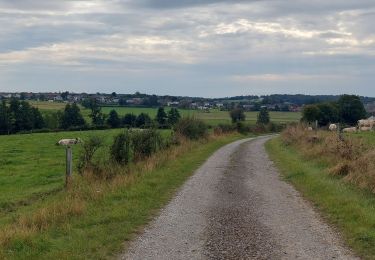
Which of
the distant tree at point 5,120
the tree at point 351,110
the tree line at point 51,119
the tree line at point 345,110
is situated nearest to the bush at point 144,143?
the tree line at point 51,119

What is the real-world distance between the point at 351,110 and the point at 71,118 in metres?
55.1

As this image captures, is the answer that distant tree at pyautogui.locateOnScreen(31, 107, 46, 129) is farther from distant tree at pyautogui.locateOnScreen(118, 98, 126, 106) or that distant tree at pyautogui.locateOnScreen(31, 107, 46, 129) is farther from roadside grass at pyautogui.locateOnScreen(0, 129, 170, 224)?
roadside grass at pyautogui.locateOnScreen(0, 129, 170, 224)

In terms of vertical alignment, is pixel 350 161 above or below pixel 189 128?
above

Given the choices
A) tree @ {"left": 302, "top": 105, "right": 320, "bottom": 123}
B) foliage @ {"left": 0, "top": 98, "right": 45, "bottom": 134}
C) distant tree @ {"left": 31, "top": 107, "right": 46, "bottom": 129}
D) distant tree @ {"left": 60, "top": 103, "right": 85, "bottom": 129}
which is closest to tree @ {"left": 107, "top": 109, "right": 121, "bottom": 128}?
distant tree @ {"left": 60, "top": 103, "right": 85, "bottom": 129}

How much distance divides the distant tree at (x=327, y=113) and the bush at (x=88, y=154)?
229ft

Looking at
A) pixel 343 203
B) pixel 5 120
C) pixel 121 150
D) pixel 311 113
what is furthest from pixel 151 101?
pixel 343 203

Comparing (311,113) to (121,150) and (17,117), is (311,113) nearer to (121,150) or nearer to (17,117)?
Result: (17,117)

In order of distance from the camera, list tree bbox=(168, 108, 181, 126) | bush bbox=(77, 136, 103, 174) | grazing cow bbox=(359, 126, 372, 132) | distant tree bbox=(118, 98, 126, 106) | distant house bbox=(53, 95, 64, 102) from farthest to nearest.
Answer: distant house bbox=(53, 95, 64, 102)
distant tree bbox=(118, 98, 126, 106)
grazing cow bbox=(359, 126, 372, 132)
tree bbox=(168, 108, 181, 126)
bush bbox=(77, 136, 103, 174)

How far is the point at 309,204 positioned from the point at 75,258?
6699 millimetres

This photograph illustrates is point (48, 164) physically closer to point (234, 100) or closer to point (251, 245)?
point (251, 245)

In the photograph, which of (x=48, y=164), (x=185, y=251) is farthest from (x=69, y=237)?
(x=48, y=164)

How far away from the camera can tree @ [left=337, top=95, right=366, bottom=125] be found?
91438 millimetres

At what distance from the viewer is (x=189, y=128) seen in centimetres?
3859

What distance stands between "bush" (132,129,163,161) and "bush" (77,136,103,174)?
13.6ft
